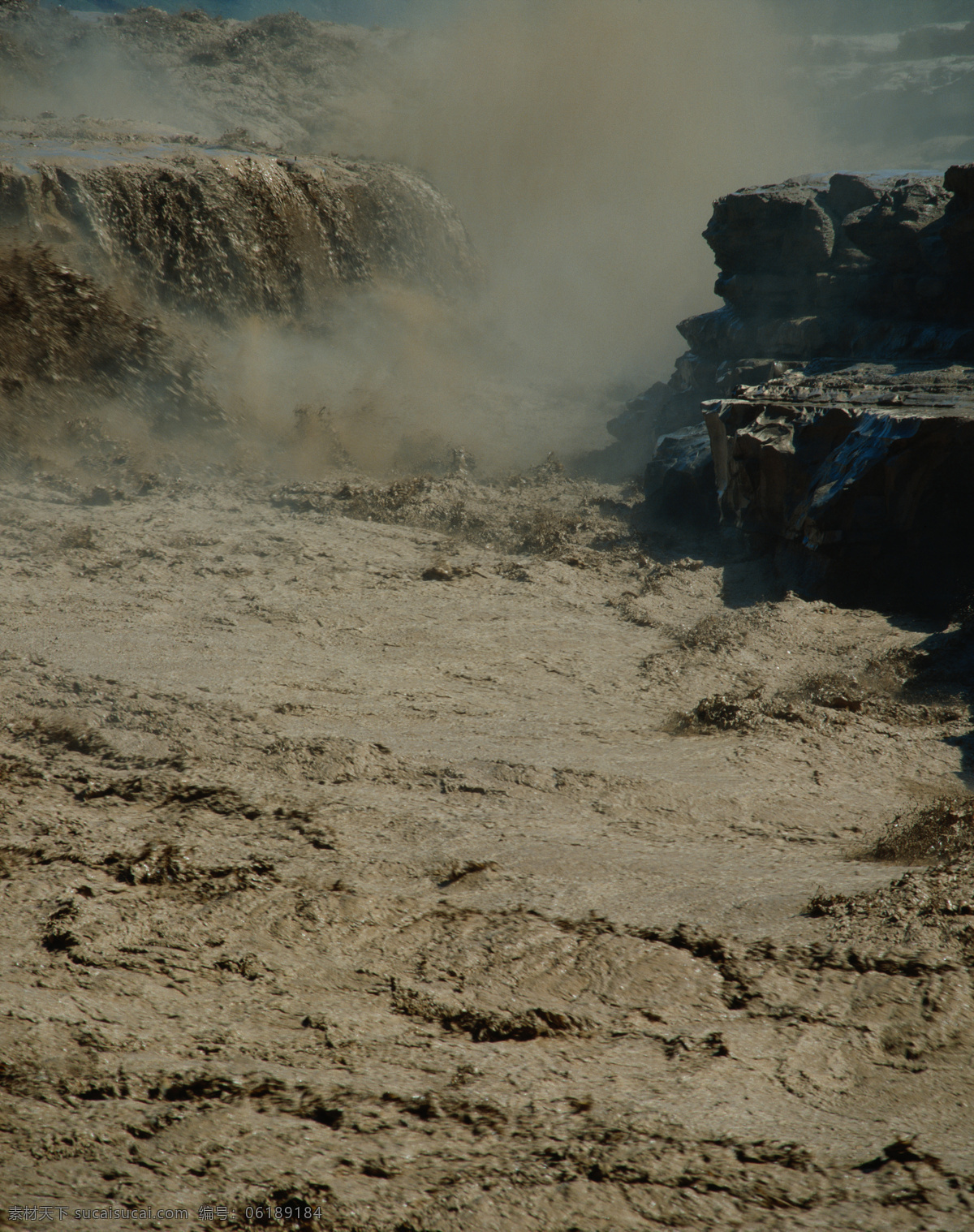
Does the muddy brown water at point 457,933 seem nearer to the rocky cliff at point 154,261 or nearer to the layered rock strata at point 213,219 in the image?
the rocky cliff at point 154,261

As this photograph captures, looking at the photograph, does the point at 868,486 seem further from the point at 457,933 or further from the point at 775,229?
the point at 775,229

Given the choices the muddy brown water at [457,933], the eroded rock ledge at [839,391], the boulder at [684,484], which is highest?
the eroded rock ledge at [839,391]

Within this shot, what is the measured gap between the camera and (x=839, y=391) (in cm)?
642

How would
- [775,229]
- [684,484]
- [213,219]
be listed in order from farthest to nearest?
[213,219] → [775,229] → [684,484]

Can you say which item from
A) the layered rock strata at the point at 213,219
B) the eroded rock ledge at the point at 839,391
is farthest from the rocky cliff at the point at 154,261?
the eroded rock ledge at the point at 839,391

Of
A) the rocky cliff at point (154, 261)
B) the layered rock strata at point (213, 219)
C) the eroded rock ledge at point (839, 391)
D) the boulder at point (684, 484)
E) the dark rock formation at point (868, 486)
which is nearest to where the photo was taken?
the dark rock formation at point (868, 486)

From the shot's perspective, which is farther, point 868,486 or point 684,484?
point 684,484

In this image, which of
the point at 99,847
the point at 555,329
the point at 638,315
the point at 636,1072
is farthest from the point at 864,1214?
the point at 638,315

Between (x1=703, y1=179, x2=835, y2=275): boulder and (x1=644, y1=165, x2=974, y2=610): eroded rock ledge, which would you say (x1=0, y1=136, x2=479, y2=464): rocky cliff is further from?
(x1=703, y1=179, x2=835, y2=275): boulder

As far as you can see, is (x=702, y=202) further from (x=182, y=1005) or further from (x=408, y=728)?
(x=182, y=1005)

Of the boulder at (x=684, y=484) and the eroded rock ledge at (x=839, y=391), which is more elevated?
the eroded rock ledge at (x=839, y=391)

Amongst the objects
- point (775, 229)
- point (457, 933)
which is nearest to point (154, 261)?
point (775, 229)

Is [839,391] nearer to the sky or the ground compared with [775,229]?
nearer to the ground

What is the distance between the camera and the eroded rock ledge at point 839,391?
16.9ft
